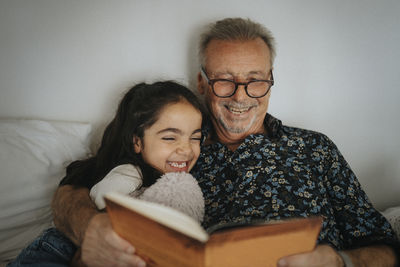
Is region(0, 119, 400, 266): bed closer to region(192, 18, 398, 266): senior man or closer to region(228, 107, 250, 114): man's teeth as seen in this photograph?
region(192, 18, 398, 266): senior man

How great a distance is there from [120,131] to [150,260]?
80cm

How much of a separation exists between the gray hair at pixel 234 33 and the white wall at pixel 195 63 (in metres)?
0.21

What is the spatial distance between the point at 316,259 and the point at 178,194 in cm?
51

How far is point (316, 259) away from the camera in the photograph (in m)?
0.81

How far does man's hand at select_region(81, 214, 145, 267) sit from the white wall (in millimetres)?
907

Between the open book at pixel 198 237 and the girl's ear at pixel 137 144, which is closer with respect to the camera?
the open book at pixel 198 237

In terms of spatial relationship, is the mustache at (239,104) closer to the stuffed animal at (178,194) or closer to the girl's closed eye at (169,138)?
the girl's closed eye at (169,138)

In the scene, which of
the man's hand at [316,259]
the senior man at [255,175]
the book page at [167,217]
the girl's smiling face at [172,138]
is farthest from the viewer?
the girl's smiling face at [172,138]

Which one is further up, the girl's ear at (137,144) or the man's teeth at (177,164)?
the girl's ear at (137,144)

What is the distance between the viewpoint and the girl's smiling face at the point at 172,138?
1.22 metres

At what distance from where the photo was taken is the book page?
59cm

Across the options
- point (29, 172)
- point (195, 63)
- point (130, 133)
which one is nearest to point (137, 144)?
point (130, 133)

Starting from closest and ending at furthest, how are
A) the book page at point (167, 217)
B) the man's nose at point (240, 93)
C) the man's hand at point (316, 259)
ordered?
the book page at point (167, 217) < the man's hand at point (316, 259) < the man's nose at point (240, 93)

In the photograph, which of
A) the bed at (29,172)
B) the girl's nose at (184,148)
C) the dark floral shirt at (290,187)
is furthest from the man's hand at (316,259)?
the bed at (29,172)
